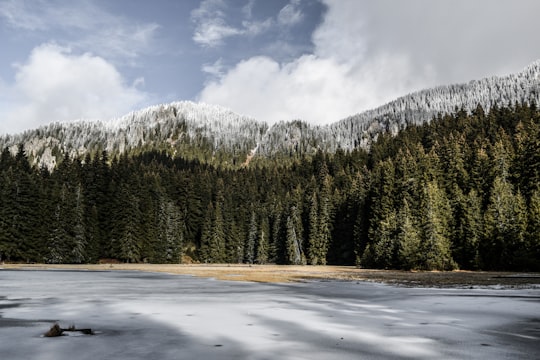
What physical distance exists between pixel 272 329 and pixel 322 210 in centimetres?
8561

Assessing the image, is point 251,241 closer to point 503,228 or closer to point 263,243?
point 263,243

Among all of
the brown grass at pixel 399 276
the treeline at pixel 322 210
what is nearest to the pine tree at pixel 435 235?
the treeline at pixel 322 210

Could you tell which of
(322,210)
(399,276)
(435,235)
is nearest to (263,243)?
(322,210)

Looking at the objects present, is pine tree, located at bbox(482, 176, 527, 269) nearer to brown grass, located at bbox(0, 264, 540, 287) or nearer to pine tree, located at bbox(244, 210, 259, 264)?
brown grass, located at bbox(0, 264, 540, 287)

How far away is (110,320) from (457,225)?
56426mm

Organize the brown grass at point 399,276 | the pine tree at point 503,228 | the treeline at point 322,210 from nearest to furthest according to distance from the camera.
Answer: the brown grass at point 399,276
the pine tree at point 503,228
the treeline at point 322,210

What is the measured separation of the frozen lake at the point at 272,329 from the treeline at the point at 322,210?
41221 millimetres

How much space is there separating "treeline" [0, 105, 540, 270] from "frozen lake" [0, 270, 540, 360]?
41221 millimetres

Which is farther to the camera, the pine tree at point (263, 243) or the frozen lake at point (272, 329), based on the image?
the pine tree at point (263, 243)

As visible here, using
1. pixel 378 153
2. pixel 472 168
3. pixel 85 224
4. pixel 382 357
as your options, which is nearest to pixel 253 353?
pixel 382 357

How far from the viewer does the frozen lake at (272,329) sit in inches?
278

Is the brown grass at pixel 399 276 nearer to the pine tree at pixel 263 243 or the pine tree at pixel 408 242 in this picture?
the pine tree at pixel 408 242

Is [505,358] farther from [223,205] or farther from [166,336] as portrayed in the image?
[223,205]

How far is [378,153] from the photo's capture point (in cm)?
12031
